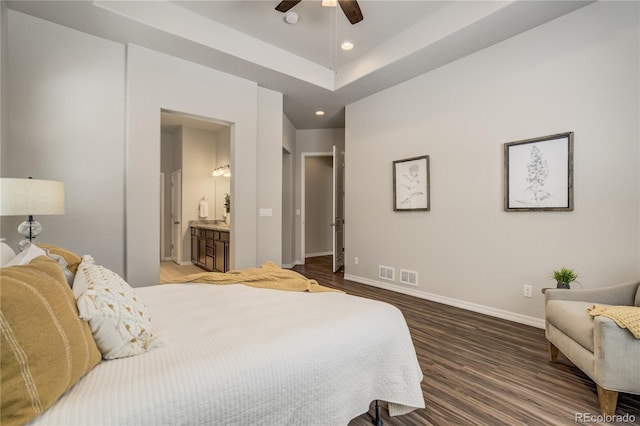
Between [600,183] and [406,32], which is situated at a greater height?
[406,32]

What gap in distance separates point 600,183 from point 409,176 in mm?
1920

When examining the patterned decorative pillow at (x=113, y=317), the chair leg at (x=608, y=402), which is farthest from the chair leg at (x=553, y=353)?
the patterned decorative pillow at (x=113, y=317)

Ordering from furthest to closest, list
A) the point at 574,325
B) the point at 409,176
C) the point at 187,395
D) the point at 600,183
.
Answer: the point at 409,176 < the point at 600,183 < the point at 574,325 < the point at 187,395

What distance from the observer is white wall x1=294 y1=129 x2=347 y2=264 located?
6.41m

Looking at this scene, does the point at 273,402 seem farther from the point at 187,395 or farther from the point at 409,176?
the point at 409,176

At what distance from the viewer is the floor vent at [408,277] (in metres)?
3.96

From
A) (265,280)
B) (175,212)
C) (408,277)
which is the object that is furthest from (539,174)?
(175,212)

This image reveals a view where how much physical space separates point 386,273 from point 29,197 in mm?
3882

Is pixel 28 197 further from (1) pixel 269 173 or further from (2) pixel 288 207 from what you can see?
(2) pixel 288 207

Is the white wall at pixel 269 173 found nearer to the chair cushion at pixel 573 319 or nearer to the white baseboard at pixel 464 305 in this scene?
the white baseboard at pixel 464 305

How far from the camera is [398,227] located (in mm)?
4180

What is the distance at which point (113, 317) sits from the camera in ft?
3.67

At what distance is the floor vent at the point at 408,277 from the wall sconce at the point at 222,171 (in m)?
3.92

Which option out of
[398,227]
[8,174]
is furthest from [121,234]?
[398,227]
